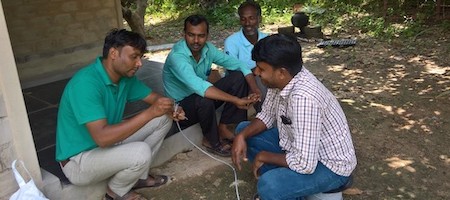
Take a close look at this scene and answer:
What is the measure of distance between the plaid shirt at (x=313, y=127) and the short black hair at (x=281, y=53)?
3.2 inches

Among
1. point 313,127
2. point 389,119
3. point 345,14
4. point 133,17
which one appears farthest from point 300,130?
point 345,14

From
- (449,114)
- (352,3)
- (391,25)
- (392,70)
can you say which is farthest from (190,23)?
(352,3)

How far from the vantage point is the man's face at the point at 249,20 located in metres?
3.88

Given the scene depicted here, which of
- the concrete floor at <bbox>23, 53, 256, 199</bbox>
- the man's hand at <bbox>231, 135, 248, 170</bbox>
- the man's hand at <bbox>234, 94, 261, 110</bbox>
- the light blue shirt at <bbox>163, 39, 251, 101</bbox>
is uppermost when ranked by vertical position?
the light blue shirt at <bbox>163, 39, 251, 101</bbox>

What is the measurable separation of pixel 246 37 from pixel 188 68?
0.98 meters

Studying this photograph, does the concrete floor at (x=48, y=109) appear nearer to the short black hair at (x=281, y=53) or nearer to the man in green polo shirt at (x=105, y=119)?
the man in green polo shirt at (x=105, y=119)

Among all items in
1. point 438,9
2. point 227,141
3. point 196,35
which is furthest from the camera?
point 438,9

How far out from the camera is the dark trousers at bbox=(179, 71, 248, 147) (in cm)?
353

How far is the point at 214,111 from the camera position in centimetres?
355

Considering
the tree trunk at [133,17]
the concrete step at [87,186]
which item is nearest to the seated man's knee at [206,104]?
the concrete step at [87,186]

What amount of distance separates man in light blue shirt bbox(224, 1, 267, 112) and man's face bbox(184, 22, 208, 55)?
2.15 ft

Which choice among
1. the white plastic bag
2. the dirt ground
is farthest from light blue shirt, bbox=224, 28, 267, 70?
the white plastic bag

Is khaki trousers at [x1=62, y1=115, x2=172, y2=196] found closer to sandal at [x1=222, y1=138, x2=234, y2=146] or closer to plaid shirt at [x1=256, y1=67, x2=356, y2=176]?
plaid shirt at [x1=256, y1=67, x2=356, y2=176]

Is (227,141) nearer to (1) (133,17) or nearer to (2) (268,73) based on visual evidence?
(2) (268,73)
